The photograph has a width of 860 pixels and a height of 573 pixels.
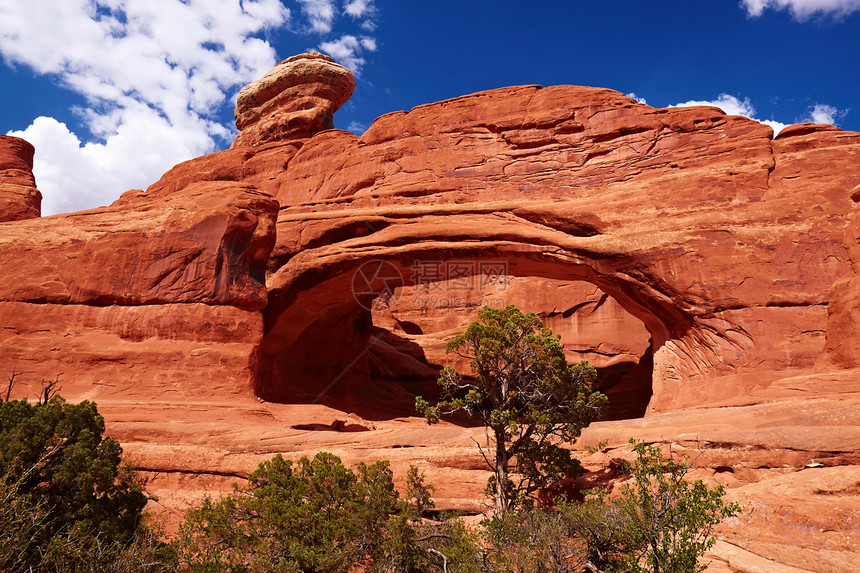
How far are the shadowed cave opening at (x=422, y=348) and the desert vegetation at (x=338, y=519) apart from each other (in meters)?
9.47

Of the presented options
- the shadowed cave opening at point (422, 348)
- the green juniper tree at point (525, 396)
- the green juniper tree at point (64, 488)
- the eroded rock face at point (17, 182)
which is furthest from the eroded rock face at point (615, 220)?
the eroded rock face at point (17, 182)

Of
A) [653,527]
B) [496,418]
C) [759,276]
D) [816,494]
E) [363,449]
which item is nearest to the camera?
[653,527]

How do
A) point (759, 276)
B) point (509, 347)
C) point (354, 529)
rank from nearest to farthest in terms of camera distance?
point (354, 529)
point (509, 347)
point (759, 276)

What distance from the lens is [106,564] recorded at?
273 inches

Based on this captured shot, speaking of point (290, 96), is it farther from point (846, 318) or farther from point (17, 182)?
point (846, 318)

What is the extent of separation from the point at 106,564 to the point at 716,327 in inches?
534

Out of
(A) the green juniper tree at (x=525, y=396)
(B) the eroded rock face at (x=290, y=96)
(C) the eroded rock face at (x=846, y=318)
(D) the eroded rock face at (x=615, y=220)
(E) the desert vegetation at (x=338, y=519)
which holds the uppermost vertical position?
(B) the eroded rock face at (x=290, y=96)

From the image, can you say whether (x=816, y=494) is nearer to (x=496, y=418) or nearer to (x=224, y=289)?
(x=496, y=418)

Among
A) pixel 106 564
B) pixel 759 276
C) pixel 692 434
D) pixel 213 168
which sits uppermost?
pixel 213 168

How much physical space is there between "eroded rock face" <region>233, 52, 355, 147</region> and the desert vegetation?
28.8 metres

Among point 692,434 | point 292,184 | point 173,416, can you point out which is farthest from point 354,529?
point 292,184

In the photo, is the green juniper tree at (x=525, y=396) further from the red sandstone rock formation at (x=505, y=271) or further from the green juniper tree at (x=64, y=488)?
the green juniper tree at (x=64, y=488)

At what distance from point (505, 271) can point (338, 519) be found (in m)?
12.1

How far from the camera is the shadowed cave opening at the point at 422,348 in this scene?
66.8 ft
